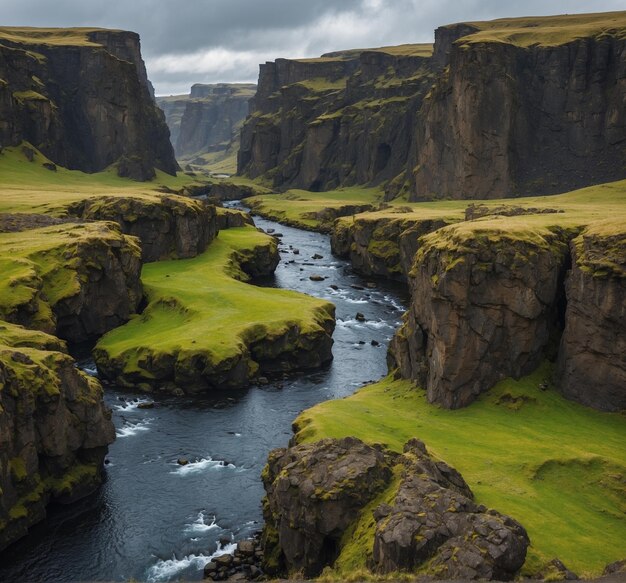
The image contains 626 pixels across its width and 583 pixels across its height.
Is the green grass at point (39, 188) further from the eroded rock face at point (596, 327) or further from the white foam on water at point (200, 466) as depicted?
the eroded rock face at point (596, 327)

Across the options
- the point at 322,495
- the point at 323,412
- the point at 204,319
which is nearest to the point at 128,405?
the point at 204,319

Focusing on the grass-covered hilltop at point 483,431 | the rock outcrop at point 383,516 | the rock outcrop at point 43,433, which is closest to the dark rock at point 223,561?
the rock outcrop at point 383,516

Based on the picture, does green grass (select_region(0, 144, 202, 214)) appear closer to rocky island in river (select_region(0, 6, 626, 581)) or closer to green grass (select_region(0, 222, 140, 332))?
rocky island in river (select_region(0, 6, 626, 581))

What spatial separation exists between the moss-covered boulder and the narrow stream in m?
8.25

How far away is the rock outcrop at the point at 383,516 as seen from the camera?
30922 mm

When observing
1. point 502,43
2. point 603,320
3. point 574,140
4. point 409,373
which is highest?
point 502,43

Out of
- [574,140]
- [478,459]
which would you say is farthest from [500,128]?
[478,459]

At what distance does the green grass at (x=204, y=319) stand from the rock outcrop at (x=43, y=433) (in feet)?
60.0

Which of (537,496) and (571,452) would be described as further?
(571,452)

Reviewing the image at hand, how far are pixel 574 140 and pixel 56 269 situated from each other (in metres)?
135

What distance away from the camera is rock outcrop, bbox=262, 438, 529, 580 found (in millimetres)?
30922

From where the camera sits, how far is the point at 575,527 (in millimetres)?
38688

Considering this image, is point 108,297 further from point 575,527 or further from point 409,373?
point 575,527

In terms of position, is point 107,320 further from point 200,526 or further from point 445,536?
point 445,536
